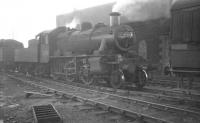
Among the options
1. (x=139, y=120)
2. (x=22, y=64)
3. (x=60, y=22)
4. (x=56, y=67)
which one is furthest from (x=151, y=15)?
(x=60, y=22)

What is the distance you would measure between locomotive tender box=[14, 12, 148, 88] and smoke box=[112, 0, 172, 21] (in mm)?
3363

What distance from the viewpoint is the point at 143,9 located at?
17984mm

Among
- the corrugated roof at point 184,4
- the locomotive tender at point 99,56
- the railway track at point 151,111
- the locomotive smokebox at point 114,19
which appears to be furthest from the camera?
the locomotive smokebox at point 114,19

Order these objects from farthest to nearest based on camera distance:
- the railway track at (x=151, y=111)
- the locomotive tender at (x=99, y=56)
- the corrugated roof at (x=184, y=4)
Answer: the locomotive tender at (x=99, y=56)
the corrugated roof at (x=184, y=4)
the railway track at (x=151, y=111)

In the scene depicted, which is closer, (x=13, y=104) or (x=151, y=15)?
(x=13, y=104)

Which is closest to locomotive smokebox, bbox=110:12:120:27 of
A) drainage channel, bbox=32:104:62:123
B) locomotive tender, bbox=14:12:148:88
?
locomotive tender, bbox=14:12:148:88

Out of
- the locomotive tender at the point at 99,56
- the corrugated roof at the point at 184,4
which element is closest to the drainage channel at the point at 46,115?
the corrugated roof at the point at 184,4

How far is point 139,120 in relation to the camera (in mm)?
6328

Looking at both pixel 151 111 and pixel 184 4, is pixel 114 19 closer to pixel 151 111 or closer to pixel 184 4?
pixel 184 4

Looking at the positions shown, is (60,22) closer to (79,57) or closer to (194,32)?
(79,57)

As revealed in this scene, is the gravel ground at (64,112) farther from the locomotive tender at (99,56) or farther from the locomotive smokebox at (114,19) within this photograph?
the locomotive smokebox at (114,19)

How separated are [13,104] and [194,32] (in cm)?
609

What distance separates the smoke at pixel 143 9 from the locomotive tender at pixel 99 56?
132 inches

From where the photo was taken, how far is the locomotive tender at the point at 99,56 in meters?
12.1
